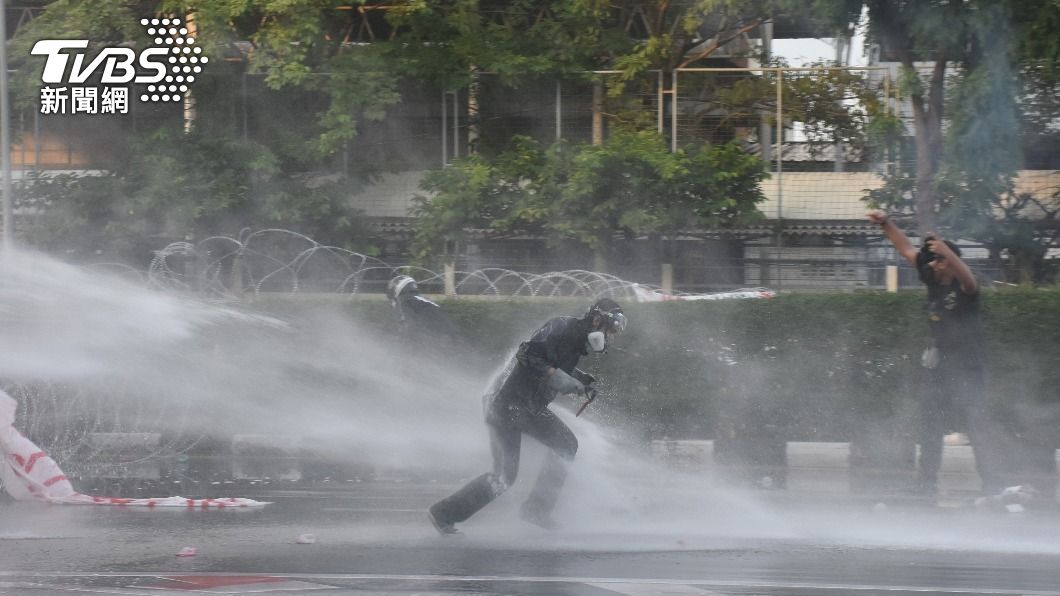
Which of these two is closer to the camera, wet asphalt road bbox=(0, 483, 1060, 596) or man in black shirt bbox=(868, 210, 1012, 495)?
wet asphalt road bbox=(0, 483, 1060, 596)

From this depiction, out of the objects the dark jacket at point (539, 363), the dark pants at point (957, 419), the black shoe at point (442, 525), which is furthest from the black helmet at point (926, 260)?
the black shoe at point (442, 525)

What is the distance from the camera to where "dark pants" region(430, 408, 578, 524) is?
7.62 m

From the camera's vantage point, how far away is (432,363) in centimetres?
1174

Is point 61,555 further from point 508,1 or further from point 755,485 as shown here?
point 508,1

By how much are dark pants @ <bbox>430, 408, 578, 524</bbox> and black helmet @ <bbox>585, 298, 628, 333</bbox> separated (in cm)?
65

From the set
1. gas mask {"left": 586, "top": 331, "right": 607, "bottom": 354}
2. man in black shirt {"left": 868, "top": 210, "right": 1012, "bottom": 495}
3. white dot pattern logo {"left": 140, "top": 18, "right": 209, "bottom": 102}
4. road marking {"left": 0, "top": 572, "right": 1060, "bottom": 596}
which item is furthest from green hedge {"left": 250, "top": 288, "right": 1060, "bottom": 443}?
white dot pattern logo {"left": 140, "top": 18, "right": 209, "bottom": 102}

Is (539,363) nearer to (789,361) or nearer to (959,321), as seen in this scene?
(959,321)

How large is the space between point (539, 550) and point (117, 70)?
13.4 metres

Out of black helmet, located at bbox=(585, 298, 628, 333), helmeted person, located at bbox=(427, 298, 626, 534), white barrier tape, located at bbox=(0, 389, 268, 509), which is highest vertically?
black helmet, located at bbox=(585, 298, 628, 333)

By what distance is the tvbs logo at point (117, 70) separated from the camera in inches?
709

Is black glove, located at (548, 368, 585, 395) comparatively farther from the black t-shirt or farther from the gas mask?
the black t-shirt

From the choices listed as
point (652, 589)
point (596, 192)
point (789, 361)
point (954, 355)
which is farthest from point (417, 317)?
point (596, 192)

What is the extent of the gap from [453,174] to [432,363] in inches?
270

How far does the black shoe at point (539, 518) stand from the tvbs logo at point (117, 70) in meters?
12.2
